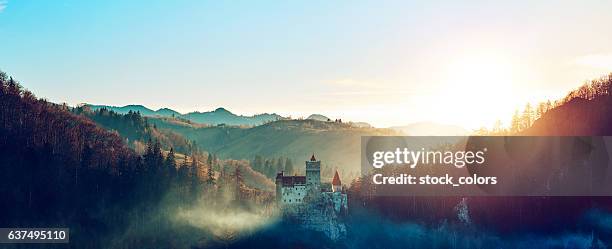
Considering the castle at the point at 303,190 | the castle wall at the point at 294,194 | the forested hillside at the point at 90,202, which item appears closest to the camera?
the castle at the point at 303,190

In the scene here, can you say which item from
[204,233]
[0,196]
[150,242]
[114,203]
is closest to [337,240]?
[204,233]

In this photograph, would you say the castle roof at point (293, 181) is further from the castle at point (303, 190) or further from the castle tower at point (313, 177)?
the castle tower at point (313, 177)

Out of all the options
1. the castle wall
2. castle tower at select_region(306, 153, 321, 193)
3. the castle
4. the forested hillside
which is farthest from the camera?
the forested hillside

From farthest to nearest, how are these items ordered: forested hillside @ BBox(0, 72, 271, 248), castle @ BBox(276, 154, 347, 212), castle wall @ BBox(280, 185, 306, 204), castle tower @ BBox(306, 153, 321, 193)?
1. forested hillside @ BBox(0, 72, 271, 248)
2. castle tower @ BBox(306, 153, 321, 193)
3. castle wall @ BBox(280, 185, 306, 204)
4. castle @ BBox(276, 154, 347, 212)

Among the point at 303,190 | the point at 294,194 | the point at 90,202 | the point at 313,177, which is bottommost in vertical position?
the point at 90,202

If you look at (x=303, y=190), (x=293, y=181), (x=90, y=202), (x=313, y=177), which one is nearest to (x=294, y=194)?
(x=303, y=190)

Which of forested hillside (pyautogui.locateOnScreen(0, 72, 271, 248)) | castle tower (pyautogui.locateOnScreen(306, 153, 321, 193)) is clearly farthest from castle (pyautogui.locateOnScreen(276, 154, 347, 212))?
forested hillside (pyautogui.locateOnScreen(0, 72, 271, 248))

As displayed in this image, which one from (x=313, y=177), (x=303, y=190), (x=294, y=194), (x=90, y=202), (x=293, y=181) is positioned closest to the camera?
(x=303, y=190)

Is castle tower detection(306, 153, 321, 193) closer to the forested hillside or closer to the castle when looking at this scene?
the castle

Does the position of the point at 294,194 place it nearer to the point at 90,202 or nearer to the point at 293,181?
the point at 293,181

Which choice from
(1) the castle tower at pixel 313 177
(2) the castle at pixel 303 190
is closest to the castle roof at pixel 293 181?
(2) the castle at pixel 303 190

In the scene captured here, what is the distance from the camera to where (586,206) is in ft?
654

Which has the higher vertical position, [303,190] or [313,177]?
[313,177]

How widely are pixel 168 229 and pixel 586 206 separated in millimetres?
119778
